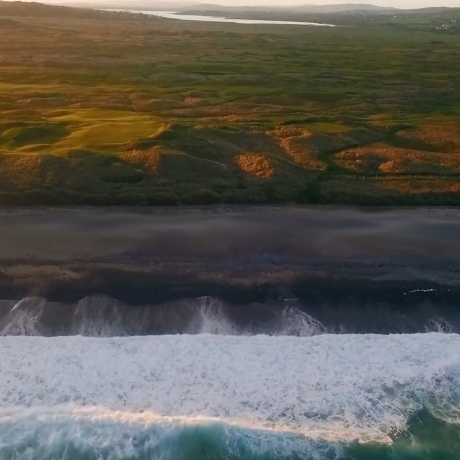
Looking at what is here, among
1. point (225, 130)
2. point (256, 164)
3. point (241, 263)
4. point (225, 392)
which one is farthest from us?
point (225, 130)

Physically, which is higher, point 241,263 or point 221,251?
point 241,263

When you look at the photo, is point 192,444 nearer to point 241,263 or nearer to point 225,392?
point 225,392

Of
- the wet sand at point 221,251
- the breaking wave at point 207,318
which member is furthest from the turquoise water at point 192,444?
the wet sand at point 221,251

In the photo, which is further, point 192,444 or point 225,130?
point 225,130

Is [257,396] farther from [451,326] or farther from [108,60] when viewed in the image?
[108,60]

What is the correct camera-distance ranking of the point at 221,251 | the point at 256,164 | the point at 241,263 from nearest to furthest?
the point at 241,263 < the point at 221,251 < the point at 256,164

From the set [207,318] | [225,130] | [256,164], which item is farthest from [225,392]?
[225,130]

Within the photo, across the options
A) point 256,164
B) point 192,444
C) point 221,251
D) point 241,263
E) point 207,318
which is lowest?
point 256,164

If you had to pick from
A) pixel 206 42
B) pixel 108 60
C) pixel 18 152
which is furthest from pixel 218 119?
pixel 206 42
